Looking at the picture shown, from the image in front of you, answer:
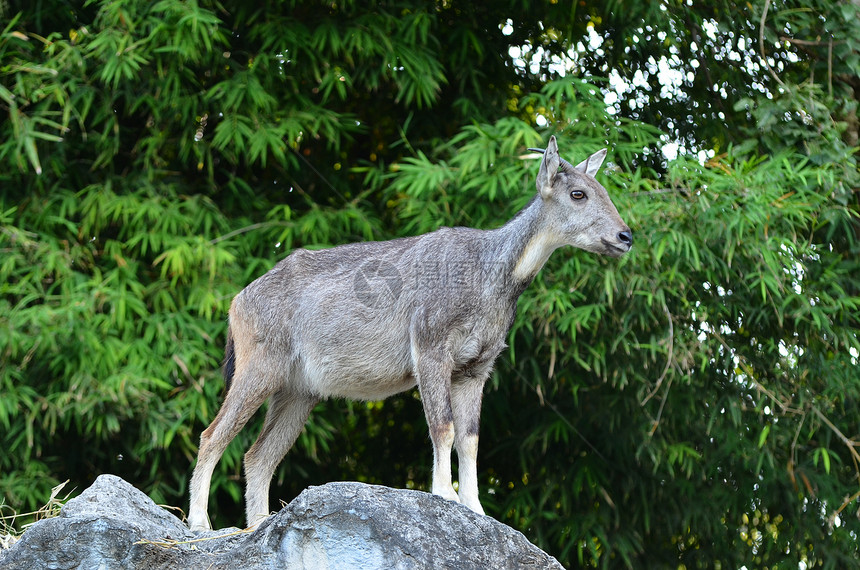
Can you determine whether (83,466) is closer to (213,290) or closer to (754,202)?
(213,290)

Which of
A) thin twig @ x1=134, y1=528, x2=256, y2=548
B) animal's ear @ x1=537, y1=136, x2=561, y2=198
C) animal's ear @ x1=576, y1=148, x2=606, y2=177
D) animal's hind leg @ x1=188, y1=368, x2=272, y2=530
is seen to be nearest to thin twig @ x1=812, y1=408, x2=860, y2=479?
animal's ear @ x1=576, y1=148, x2=606, y2=177

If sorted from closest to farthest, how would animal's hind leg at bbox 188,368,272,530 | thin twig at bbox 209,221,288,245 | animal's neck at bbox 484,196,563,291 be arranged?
animal's neck at bbox 484,196,563,291, animal's hind leg at bbox 188,368,272,530, thin twig at bbox 209,221,288,245

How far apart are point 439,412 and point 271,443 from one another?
1118mm

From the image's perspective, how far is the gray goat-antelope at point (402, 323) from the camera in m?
4.95

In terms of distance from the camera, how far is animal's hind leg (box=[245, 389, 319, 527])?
18.1 feet

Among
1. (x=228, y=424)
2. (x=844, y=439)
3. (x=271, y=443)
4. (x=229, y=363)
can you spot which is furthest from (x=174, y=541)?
(x=844, y=439)

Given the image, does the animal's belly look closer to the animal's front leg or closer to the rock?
the animal's front leg

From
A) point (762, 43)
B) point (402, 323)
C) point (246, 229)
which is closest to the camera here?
point (402, 323)

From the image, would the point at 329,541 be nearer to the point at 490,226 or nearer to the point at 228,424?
the point at 228,424

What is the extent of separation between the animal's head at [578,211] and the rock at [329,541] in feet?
4.57

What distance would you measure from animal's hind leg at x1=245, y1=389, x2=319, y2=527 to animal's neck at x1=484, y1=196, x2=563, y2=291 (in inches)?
48.3

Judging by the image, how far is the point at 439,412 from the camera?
15.9 feet

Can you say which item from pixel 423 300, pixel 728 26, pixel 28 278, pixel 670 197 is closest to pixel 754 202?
pixel 670 197

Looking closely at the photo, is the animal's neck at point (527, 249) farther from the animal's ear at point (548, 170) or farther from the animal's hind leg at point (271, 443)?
the animal's hind leg at point (271, 443)
